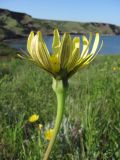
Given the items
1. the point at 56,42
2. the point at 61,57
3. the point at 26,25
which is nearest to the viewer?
the point at 61,57

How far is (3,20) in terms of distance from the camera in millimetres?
127688

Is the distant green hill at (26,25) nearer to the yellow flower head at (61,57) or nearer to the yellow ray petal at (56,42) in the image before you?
the yellow ray petal at (56,42)

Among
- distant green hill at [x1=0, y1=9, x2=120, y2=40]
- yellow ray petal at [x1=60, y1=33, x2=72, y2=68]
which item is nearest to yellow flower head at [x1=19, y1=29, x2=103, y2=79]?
yellow ray petal at [x1=60, y1=33, x2=72, y2=68]

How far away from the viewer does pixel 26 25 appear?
131000 mm

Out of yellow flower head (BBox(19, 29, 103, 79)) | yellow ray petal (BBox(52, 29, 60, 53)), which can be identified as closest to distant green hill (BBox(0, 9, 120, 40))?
yellow ray petal (BBox(52, 29, 60, 53))

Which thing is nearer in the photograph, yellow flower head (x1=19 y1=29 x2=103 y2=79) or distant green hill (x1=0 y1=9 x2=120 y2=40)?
yellow flower head (x1=19 y1=29 x2=103 y2=79)

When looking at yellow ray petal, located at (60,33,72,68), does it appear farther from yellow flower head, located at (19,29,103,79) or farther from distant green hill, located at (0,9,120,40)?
distant green hill, located at (0,9,120,40)

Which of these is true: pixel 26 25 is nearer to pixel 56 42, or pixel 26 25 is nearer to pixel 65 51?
pixel 56 42

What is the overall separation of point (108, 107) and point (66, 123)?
55 centimetres

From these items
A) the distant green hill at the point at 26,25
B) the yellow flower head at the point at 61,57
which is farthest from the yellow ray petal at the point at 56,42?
the distant green hill at the point at 26,25

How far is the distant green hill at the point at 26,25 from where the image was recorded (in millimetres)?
117750

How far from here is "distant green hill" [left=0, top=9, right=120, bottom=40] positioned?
118 m

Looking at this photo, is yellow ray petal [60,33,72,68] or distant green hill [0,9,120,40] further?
distant green hill [0,9,120,40]

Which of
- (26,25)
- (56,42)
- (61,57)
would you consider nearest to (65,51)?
(61,57)
